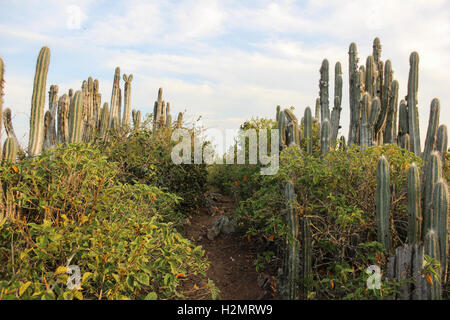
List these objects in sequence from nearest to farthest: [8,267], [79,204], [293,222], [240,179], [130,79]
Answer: [8,267], [79,204], [293,222], [240,179], [130,79]

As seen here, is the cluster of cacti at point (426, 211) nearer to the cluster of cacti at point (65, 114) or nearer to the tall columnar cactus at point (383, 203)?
the tall columnar cactus at point (383, 203)

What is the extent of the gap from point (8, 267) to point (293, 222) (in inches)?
121

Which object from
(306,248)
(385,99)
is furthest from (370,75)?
(306,248)

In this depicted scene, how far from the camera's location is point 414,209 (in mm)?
3994

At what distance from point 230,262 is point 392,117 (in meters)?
4.73

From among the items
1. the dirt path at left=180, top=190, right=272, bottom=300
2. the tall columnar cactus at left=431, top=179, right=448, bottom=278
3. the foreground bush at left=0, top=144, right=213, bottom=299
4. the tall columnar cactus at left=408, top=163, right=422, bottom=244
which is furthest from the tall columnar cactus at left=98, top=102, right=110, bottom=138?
the tall columnar cactus at left=431, top=179, right=448, bottom=278

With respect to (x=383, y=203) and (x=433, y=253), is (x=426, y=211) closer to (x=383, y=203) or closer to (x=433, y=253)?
(x=383, y=203)

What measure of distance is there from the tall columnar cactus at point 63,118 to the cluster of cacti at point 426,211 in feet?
18.0

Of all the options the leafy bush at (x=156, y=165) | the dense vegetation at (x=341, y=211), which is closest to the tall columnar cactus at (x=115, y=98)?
the leafy bush at (x=156, y=165)

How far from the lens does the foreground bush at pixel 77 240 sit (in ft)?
10.0

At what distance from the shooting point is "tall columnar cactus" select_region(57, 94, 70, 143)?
6543 mm

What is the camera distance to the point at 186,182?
775 centimetres
